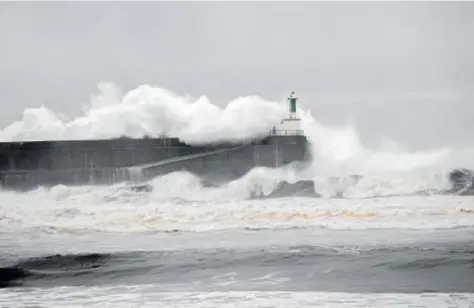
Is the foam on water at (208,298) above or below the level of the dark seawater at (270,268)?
below

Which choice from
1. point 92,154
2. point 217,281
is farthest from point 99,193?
point 217,281

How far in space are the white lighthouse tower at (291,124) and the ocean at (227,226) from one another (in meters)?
0.06

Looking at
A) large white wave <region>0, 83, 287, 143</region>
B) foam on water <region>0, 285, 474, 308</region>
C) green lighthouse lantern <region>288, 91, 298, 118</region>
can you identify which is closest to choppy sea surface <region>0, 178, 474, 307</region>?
foam on water <region>0, 285, 474, 308</region>

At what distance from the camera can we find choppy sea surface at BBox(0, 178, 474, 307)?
2.50 meters

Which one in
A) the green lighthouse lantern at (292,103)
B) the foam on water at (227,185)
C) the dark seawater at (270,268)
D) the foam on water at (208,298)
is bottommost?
the foam on water at (208,298)

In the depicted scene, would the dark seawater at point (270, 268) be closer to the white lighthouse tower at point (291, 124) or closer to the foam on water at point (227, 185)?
the foam on water at point (227, 185)

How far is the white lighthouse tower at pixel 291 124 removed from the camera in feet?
8.79

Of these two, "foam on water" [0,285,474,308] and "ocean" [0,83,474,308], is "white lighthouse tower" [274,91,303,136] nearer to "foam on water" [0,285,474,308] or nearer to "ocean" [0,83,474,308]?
"ocean" [0,83,474,308]

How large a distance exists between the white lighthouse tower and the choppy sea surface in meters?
0.30

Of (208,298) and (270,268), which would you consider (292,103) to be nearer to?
(270,268)

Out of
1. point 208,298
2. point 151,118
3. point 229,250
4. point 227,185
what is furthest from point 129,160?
point 208,298

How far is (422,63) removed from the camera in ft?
8.95

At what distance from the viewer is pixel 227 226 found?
2656 mm

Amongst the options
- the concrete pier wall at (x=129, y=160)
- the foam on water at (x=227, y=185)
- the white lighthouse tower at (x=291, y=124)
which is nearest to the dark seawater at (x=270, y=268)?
the foam on water at (x=227, y=185)
